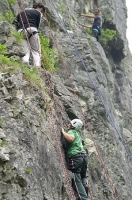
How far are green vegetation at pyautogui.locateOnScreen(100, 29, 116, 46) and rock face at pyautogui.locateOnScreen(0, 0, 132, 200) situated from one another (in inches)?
55.3

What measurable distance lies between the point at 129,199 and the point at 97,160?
1.86 m

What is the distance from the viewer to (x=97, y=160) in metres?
10.2

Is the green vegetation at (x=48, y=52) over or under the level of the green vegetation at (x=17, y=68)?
under

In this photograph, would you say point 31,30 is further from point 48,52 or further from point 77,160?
point 77,160

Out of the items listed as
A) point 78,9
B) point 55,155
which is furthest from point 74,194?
point 78,9

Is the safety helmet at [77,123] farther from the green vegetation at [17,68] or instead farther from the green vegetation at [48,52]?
the green vegetation at [48,52]

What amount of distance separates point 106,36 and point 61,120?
1096 cm

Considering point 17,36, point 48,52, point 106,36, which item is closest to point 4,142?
point 17,36

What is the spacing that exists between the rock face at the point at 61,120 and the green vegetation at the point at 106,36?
1405mm

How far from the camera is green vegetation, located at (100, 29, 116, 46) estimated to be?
731 inches

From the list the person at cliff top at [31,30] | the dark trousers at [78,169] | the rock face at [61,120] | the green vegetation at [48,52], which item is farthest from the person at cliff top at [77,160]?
the green vegetation at [48,52]

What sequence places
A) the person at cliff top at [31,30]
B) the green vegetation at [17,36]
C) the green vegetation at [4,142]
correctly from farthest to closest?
the person at cliff top at [31,30] < the green vegetation at [17,36] < the green vegetation at [4,142]

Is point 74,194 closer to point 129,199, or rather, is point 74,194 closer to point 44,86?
point 44,86

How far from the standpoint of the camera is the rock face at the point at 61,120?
20.4ft
